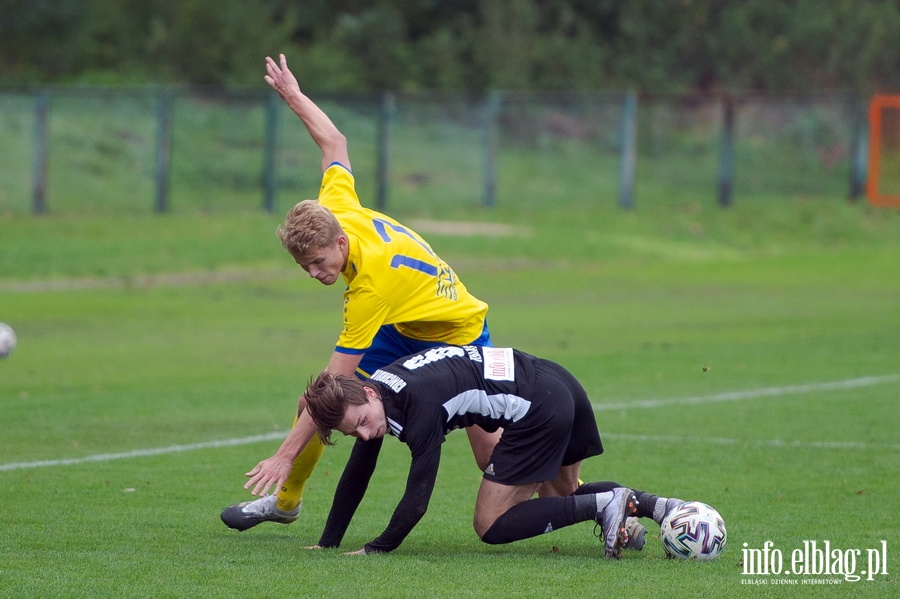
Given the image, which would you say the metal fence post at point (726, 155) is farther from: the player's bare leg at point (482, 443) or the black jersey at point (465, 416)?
the black jersey at point (465, 416)

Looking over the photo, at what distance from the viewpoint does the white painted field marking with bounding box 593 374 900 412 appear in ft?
38.0

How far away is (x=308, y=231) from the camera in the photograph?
6.37 m

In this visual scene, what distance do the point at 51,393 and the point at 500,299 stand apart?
935 centimetres

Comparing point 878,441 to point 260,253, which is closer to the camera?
point 878,441

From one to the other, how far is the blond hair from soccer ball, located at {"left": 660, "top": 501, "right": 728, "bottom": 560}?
6.68 feet

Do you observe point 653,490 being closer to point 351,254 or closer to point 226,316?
point 351,254

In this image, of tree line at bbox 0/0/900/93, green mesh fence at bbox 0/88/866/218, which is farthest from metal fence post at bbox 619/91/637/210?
tree line at bbox 0/0/900/93

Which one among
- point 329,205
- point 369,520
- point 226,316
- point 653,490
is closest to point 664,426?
point 653,490

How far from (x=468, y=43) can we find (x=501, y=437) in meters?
38.0

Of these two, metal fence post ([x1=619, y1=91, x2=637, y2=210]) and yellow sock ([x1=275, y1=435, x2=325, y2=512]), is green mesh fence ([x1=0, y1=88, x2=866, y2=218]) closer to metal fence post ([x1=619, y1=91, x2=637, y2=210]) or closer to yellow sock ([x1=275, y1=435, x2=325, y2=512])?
metal fence post ([x1=619, y1=91, x2=637, y2=210])

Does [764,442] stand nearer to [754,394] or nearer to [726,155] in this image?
[754,394]

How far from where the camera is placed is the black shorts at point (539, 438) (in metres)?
6.59

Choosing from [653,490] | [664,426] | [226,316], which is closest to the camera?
[653,490]

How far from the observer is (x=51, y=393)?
11.9 m
